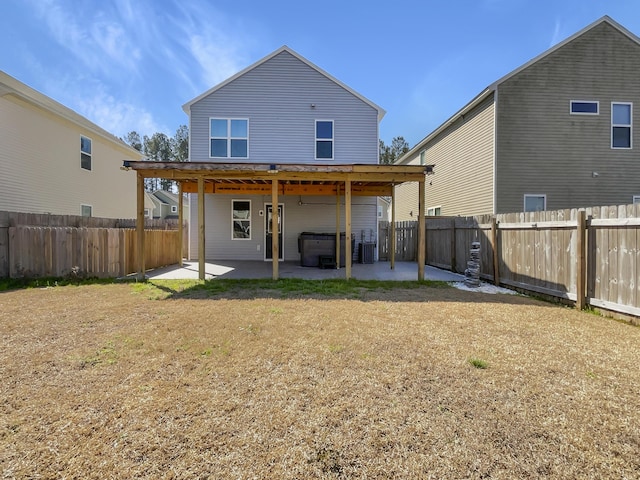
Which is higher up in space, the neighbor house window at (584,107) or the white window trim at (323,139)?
the neighbor house window at (584,107)

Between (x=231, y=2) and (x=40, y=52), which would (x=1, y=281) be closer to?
(x=231, y=2)

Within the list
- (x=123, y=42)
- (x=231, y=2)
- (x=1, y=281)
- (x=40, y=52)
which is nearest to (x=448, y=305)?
(x=1, y=281)

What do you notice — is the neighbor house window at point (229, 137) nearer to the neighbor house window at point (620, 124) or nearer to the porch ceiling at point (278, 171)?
the porch ceiling at point (278, 171)

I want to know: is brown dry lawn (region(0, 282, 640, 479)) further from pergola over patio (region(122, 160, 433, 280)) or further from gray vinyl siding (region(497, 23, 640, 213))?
gray vinyl siding (region(497, 23, 640, 213))

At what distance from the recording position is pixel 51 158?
38.2ft

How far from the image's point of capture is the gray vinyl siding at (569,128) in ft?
35.4

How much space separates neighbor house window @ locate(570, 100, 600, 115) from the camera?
10.9 meters

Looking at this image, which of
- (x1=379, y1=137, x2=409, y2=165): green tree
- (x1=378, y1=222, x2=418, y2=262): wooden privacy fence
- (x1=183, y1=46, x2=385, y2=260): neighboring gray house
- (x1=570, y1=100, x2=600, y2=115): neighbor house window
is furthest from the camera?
(x1=379, y1=137, x2=409, y2=165): green tree

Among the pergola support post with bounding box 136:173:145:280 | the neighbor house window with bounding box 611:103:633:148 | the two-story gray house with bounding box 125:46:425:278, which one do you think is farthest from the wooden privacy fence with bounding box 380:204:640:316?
the pergola support post with bounding box 136:173:145:280

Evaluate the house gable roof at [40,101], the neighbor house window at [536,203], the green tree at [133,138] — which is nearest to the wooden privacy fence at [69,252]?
the house gable roof at [40,101]

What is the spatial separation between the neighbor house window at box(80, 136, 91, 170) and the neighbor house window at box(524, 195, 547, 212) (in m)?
17.2

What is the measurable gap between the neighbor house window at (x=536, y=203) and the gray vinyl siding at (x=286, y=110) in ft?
17.9

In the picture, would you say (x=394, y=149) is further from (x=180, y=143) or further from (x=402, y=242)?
(x=402, y=242)

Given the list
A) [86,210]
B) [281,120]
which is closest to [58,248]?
[86,210]
